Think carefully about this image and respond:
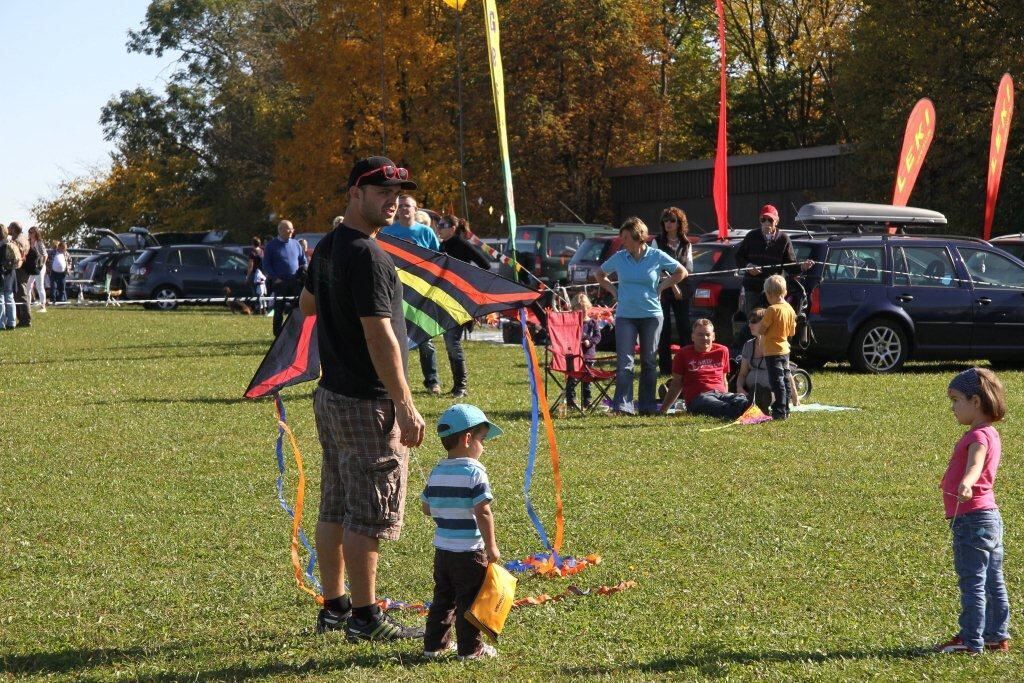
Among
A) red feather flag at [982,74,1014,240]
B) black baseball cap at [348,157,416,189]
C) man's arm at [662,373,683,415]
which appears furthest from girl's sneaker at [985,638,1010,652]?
red feather flag at [982,74,1014,240]

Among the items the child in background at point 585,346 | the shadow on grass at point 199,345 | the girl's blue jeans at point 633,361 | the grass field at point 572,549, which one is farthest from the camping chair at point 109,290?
the girl's blue jeans at point 633,361

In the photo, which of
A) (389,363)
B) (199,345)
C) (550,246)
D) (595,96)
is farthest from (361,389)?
(595,96)

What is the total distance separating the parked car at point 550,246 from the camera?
3003 cm

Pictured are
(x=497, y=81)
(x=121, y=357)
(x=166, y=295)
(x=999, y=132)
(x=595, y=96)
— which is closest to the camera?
(x=497, y=81)

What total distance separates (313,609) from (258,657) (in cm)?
73

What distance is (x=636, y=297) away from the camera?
13.1 meters

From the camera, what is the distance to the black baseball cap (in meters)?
5.62

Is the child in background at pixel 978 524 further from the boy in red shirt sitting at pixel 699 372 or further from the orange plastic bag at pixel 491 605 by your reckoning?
the boy in red shirt sitting at pixel 699 372

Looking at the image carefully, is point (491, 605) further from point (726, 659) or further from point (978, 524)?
point (978, 524)

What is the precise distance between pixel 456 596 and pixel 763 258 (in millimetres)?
11358

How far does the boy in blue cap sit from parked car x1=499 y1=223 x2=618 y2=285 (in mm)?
23981

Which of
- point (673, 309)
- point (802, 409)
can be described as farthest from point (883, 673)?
point (673, 309)

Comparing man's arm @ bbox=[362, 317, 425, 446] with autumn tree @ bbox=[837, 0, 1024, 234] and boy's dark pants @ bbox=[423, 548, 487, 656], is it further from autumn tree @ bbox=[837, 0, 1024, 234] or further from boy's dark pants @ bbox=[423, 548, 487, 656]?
autumn tree @ bbox=[837, 0, 1024, 234]

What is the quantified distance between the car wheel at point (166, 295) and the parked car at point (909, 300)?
23.3 m
